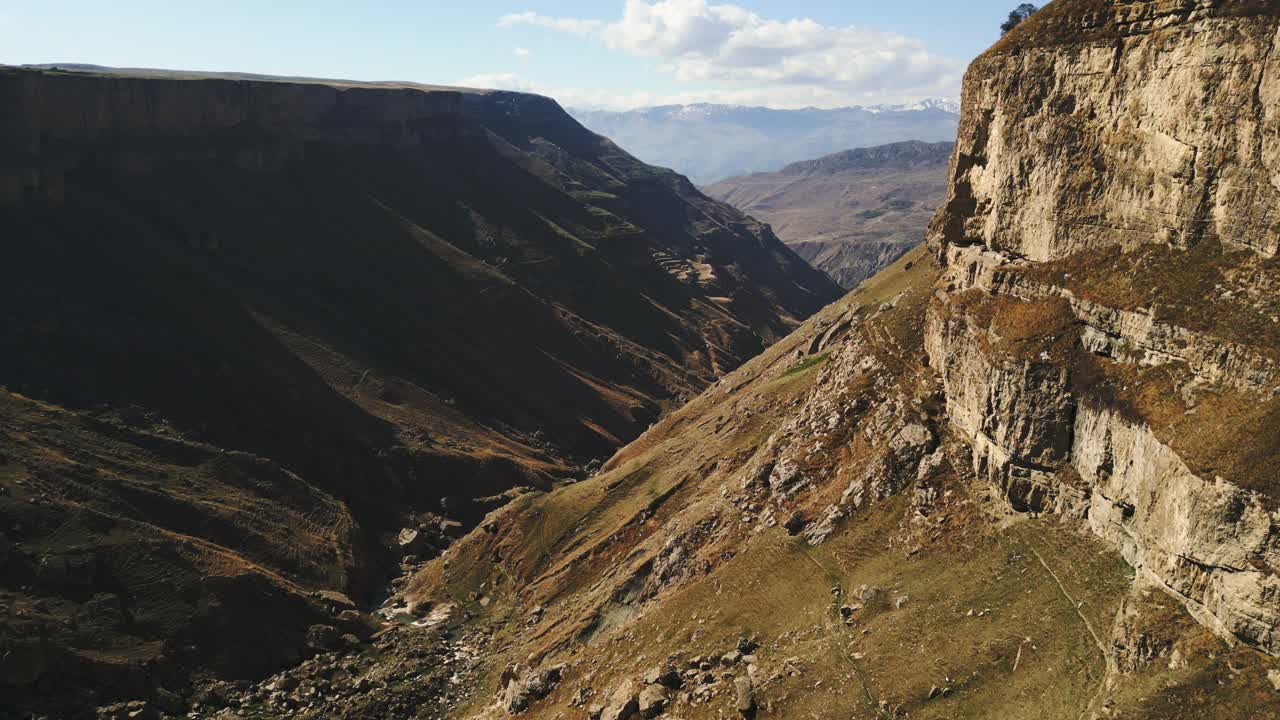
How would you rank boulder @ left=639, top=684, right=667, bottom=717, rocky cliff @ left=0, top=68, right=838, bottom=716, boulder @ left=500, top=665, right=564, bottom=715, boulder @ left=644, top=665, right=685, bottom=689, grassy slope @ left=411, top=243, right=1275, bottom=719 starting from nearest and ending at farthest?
grassy slope @ left=411, top=243, right=1275, bottom=719, boulder @ left=639, top=684, right=667, bottom=717, boulder @ left=644, top=665, right=685, bottom=689, boulder @ left=500, top=665, right=564, bottom=715, rocky cliff @ left=0, top=68, right=838, bottom=716

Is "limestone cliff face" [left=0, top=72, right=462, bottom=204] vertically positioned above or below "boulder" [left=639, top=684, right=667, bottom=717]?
above

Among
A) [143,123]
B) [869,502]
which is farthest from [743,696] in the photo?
[143,123]

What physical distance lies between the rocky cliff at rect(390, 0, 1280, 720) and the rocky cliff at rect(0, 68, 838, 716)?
1272 inches

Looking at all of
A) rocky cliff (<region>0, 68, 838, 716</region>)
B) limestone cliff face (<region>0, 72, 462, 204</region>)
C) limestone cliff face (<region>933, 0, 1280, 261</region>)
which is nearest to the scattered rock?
limestone cliff face (<region>933, 0, 1280, 261</region>)

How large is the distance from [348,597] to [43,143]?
321ft

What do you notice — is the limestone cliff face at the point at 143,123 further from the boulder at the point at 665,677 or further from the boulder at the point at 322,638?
the boulder at the point at 665,677

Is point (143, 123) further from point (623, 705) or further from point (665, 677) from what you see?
point (665, 677)

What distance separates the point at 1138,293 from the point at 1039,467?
11.6 m

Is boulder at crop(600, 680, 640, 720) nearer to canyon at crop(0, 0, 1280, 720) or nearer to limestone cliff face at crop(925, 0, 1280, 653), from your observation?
canyon at crop(0, 0, 1280, 720)

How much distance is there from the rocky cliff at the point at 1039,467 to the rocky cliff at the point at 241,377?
1272 inches

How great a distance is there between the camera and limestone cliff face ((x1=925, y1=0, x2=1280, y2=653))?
37.8 m

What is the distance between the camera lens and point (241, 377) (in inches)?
4761

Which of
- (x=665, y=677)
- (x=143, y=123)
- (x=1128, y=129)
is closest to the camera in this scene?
(x=1128, y=129)

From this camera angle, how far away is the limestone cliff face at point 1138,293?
37.8m
